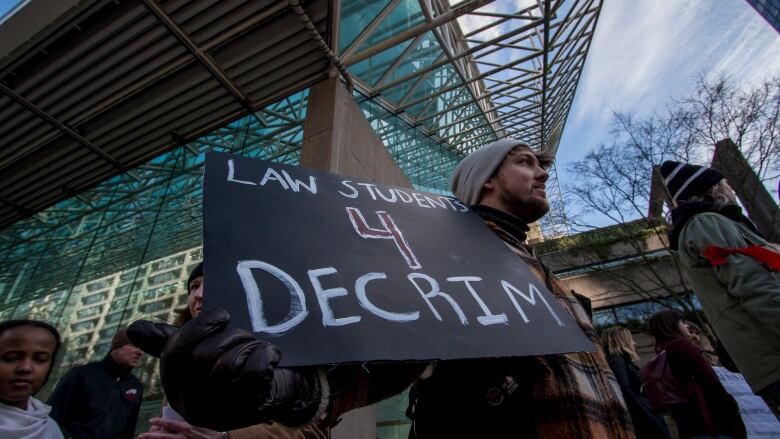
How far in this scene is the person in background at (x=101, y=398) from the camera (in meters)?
2.75

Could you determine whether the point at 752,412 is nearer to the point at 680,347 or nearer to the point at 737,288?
the point at 680,347

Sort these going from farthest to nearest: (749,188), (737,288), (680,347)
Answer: (749,188) → (680,347) → (737,288)

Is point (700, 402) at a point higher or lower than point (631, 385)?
lower

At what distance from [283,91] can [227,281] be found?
643 centimetres

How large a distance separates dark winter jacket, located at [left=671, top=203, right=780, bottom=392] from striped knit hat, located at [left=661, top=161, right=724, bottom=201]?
274 millimetres

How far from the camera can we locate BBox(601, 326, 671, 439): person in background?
103 inches

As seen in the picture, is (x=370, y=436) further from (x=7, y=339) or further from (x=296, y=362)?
(x=296, y=362)

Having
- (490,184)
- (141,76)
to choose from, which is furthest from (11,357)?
(141,76)

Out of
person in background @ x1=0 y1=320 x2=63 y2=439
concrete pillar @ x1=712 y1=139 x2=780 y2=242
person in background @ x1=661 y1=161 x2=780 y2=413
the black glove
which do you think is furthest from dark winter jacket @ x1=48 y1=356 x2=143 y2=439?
concrete pillar @ x1=712 y1=139 x2=780 y2=242

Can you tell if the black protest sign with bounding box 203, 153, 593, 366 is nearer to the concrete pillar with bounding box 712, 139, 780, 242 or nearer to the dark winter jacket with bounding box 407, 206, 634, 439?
the dark winter jacket with bounding box 407, 206, 634, 439

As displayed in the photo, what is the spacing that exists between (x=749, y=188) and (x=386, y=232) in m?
9.60

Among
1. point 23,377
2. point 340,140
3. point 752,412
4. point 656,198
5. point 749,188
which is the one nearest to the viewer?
point 23,377

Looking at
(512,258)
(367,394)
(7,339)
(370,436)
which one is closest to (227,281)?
(367,394)

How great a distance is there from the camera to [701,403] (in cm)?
239
